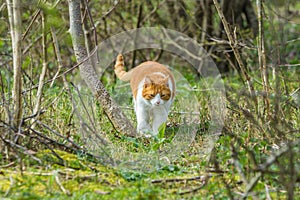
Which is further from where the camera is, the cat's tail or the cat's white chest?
the cat's tail

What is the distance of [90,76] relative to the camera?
4.80 m

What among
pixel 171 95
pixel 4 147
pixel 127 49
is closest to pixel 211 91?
pixel 171 95

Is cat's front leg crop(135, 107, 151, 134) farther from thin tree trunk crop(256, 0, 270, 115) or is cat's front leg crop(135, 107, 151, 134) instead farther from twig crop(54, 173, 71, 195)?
twig crop(54, 173, 71, 195)

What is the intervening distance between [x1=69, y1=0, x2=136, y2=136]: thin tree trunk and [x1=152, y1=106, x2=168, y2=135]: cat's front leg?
330 millimetres

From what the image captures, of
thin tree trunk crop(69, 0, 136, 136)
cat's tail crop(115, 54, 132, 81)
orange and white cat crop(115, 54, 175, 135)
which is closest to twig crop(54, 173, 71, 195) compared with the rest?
thin tree trunk crop(69, 0, 136, 136)

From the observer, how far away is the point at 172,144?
4.55 meters

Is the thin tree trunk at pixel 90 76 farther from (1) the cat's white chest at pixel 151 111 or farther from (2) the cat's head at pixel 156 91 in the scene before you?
(2) the cat's head at pixel 156 91

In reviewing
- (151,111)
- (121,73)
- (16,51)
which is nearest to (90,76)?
(151,111)

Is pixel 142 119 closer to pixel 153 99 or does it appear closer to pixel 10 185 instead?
pixel 153 99

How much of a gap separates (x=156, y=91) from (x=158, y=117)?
243mm

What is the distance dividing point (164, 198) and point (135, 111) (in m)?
2.46

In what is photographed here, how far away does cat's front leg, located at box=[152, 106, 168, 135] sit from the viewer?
5281 millimetres

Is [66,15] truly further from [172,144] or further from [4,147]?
[4,147]

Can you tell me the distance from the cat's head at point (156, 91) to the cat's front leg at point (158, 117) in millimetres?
70
